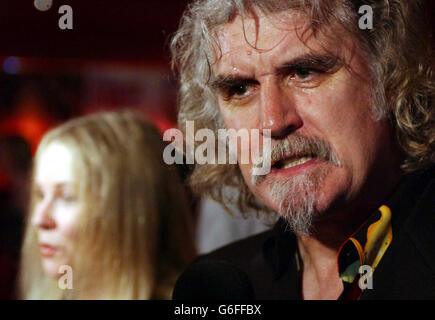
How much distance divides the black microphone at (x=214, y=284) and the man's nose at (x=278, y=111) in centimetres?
30

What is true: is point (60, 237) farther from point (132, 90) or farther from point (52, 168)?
point (132, 90)

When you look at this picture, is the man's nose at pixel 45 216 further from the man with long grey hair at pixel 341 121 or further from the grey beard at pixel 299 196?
the grey beard at pixel 299 196

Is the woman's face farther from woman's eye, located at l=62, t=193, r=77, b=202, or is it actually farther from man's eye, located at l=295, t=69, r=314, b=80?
man's eye, located at l=295, t=69, r=314, b=80

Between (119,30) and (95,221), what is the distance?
1.00 meters

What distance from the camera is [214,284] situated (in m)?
1.07

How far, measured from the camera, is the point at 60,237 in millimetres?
1446

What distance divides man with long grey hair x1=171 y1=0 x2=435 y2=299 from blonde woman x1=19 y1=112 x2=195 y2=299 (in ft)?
1.17

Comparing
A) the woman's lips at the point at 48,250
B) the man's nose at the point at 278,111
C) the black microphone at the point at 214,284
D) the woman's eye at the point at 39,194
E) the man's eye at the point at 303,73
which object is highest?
the man's eye at the point at 303,73

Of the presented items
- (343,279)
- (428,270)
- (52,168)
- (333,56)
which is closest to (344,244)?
(343,279)

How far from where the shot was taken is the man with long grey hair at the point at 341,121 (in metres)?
1.10

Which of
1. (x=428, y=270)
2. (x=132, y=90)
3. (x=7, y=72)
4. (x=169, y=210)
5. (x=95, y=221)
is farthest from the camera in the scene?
(x=132, y=90)

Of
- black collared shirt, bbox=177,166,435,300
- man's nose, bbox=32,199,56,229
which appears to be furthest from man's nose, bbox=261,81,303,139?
man's nose, bbox=32,199,56,229

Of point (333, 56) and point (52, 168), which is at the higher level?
point (333, 56)

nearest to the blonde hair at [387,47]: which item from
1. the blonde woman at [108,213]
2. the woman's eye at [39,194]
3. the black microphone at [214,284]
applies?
the blonde woman at [108,213]
